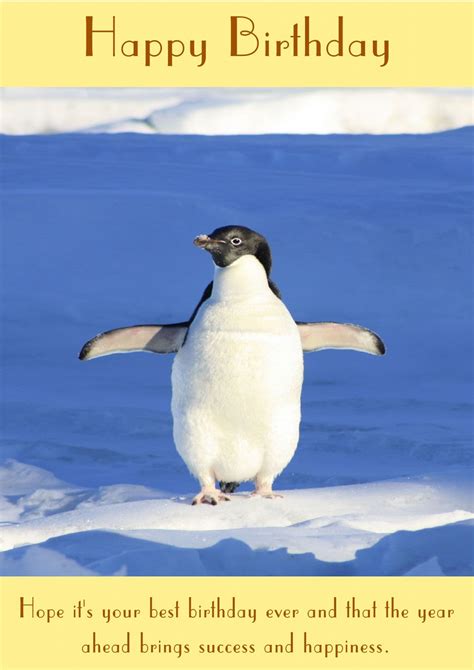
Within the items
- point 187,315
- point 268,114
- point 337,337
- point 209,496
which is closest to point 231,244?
point 337,337

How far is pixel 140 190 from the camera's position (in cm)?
1068

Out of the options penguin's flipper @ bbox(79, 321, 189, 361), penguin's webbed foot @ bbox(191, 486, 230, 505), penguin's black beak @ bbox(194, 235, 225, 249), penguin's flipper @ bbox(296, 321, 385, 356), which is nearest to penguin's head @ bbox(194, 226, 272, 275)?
penguin's black beak @ bbox(194, 235, 225, 249)

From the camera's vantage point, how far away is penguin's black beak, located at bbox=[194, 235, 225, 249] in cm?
368

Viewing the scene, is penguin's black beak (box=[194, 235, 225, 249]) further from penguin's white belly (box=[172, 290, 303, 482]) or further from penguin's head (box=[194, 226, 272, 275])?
penguin's white belly (box=[172, 290, 303, 482])

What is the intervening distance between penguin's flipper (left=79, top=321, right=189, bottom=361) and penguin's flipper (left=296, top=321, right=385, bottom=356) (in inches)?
16.0

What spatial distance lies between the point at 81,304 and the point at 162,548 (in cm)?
525

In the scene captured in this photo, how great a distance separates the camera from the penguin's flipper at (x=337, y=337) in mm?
4035

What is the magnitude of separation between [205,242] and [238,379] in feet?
1.36

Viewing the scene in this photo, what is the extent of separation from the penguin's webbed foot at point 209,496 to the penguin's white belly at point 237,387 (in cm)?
4

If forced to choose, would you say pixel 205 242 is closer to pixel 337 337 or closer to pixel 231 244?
pixel 231 244

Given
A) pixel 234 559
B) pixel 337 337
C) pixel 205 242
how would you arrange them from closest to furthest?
pixel 234 559 → pixel 205 242 → pixel 337 337

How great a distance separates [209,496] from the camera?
12.6 ft
